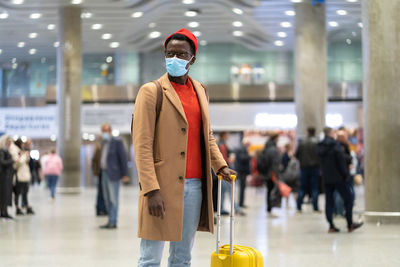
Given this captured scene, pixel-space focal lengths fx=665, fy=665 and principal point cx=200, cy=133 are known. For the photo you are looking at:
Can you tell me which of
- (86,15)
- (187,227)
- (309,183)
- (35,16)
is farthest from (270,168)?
(35,16)

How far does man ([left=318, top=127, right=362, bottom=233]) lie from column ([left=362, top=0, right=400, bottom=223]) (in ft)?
3.93

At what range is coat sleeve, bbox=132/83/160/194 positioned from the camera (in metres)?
3.80

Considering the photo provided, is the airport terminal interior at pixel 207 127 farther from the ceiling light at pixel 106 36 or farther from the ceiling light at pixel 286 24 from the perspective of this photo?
the ceiling light at pixel 106 36

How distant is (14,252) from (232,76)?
2699cm

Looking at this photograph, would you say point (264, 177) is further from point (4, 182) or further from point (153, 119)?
point (153, 119)

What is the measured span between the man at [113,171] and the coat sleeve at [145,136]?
26.1ft

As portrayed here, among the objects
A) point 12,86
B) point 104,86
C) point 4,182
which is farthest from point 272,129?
point 4,182

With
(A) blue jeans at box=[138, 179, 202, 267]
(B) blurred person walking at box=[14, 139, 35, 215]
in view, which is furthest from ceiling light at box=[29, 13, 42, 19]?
(A) blue jeans at box=[138, 179, 202, 267]

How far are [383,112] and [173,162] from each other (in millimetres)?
8834

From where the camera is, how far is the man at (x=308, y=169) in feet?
50.3

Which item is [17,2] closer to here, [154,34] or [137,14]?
[137,14]

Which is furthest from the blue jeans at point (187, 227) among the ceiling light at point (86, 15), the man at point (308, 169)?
the ceiling light at point (86, 15)

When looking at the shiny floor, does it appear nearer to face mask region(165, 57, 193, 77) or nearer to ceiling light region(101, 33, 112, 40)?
face mask region(165, 57, 193, 77)

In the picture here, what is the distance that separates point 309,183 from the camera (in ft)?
51.0
